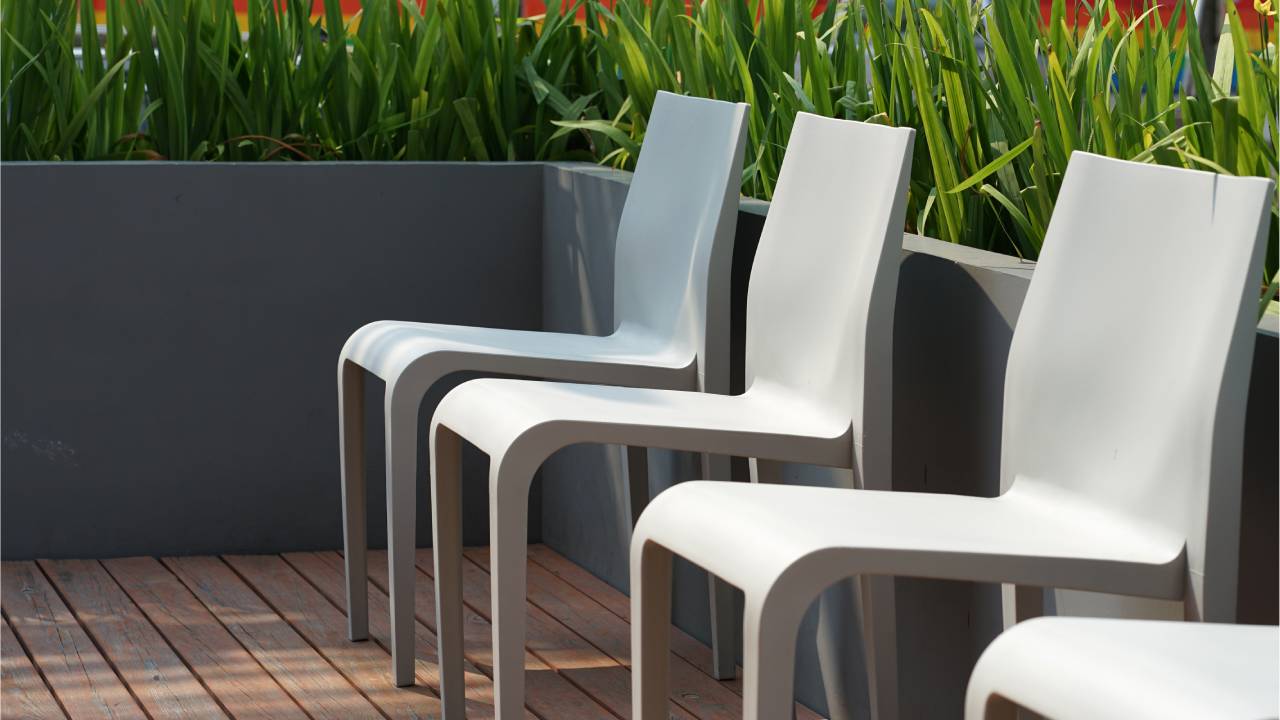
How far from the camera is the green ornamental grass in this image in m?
2.40

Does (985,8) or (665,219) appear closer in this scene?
(985,8)

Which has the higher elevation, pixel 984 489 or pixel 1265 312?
pixel 1265 312

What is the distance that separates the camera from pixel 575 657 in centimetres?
290

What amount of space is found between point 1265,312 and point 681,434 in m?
0.67

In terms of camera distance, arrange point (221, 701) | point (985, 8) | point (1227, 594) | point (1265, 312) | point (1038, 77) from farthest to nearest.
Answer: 1. point (221, 701)
2. point (985, 8)
3. point (1038, 77)
4. point (1265, 312)
5. point (1227, 594)

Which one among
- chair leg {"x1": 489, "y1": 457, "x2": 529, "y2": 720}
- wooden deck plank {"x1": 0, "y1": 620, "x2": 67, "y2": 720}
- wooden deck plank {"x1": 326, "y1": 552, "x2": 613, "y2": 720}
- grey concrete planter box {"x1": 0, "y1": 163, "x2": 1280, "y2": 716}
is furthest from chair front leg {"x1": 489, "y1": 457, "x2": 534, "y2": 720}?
grey concrete planter box {"x1": 0, "y1": 163, "x2": 1280, "y2": 716}

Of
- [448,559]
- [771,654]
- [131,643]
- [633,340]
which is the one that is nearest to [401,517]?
[448,559]

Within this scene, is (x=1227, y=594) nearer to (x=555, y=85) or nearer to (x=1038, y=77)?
(x=1038, y=77)

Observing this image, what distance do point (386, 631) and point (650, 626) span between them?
1.31 metres

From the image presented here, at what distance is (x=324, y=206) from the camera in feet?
11.4

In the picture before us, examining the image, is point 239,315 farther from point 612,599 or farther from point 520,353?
point 520,353

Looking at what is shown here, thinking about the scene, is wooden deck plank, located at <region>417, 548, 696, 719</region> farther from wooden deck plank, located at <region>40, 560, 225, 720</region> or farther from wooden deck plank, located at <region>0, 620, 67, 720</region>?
wooden deck plank, located at <region>0, 620, 67, 720</region>

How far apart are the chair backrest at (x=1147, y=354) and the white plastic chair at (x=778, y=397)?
29 centimetres

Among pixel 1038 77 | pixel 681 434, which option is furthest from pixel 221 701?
pixel 1038 77
